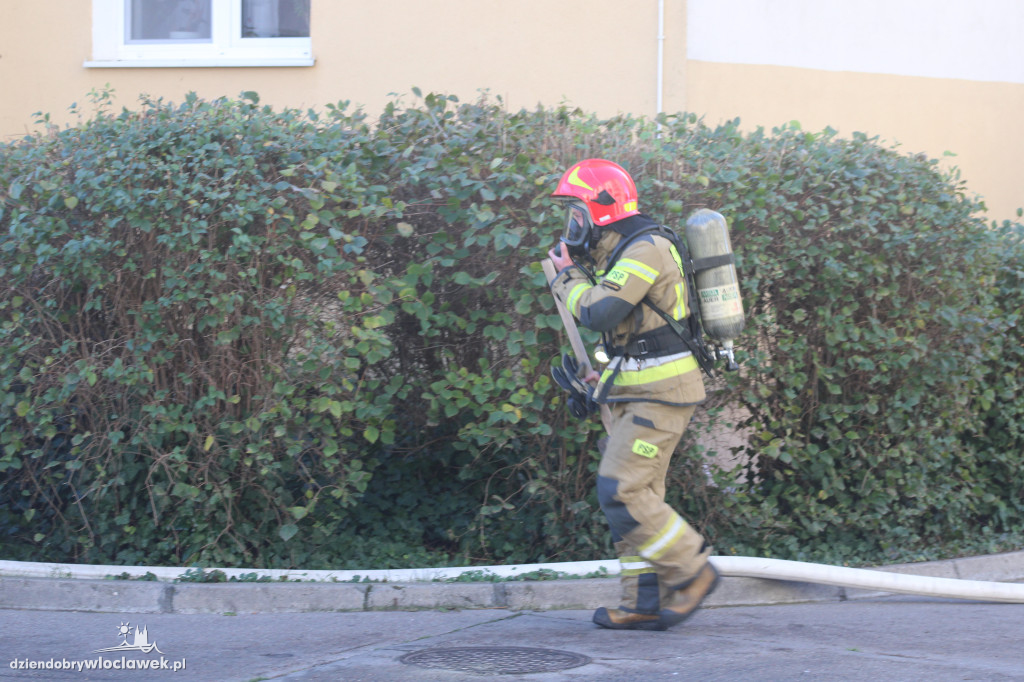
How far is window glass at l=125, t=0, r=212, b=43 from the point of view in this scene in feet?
27.4

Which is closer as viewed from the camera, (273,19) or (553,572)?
(553,572)

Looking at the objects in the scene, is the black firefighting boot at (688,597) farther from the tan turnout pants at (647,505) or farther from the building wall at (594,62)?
the building wall at (594,62)

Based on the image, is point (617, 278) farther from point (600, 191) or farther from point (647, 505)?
point (647, 505)

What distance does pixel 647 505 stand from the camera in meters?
4.04

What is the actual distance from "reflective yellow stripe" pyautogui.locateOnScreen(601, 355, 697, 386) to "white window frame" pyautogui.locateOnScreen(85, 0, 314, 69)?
522cm

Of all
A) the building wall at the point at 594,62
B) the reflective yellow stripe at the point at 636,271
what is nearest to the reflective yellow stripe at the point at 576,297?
the reflective yellow stripe at the point at 636,271

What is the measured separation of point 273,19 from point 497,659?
21.1 ft

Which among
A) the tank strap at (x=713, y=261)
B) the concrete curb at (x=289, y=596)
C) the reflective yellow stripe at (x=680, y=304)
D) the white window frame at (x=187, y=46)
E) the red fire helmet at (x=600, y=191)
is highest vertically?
the white window frame at (x=187, y=46)

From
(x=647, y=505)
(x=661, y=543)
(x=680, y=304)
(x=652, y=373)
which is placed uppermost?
(x=680, y=304)

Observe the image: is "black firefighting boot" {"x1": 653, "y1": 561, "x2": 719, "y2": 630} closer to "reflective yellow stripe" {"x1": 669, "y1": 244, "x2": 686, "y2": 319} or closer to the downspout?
"reflective yellow stripe" {"x1": 669, "y1": 244, "x2": 686, "y2": 319}

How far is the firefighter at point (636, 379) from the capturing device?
402cm

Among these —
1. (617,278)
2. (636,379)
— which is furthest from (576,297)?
A: (636,379)

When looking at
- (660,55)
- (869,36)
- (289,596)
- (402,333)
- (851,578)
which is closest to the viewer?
(289,596)

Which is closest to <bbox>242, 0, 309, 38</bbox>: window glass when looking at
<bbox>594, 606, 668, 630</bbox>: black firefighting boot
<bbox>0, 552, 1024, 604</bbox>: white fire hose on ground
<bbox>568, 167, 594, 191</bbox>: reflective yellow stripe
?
<bbox>568, 167, 594, 191</bbox>: reflective yellow stripe
